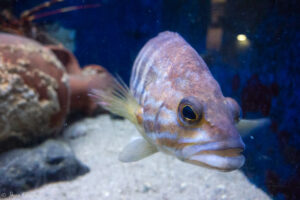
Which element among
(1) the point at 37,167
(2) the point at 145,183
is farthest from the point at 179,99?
(1) the point at 37,167

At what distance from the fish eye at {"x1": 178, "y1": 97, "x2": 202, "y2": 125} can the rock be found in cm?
235

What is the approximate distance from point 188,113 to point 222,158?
37 centimetres

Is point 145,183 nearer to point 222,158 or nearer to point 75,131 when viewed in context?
point 222,158

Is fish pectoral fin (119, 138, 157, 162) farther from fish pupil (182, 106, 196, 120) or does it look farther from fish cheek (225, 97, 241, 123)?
fish cheek (225, 97, 241, 123)

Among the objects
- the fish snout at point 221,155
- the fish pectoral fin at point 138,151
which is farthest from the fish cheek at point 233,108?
the fish pectoral fin at point 138,151

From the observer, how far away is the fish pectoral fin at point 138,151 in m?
1.98

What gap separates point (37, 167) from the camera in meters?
3.06

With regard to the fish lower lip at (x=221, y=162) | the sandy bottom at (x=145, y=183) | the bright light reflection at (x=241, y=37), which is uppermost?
the bright light reflection at (x=241, y=37)

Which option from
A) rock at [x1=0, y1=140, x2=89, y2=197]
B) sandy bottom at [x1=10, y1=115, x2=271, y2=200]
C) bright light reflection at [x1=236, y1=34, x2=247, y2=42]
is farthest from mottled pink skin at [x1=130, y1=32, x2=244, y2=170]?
rock at [x1=0, y1=140, x2=89, y2=197]

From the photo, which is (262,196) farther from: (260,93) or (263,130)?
(260,93)

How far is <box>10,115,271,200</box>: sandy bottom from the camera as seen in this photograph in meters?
2.83

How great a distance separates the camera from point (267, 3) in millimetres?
2594

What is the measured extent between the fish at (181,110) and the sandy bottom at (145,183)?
123 cm

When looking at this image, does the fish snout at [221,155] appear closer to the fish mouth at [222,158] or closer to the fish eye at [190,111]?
the fish mouth at [222,158]
